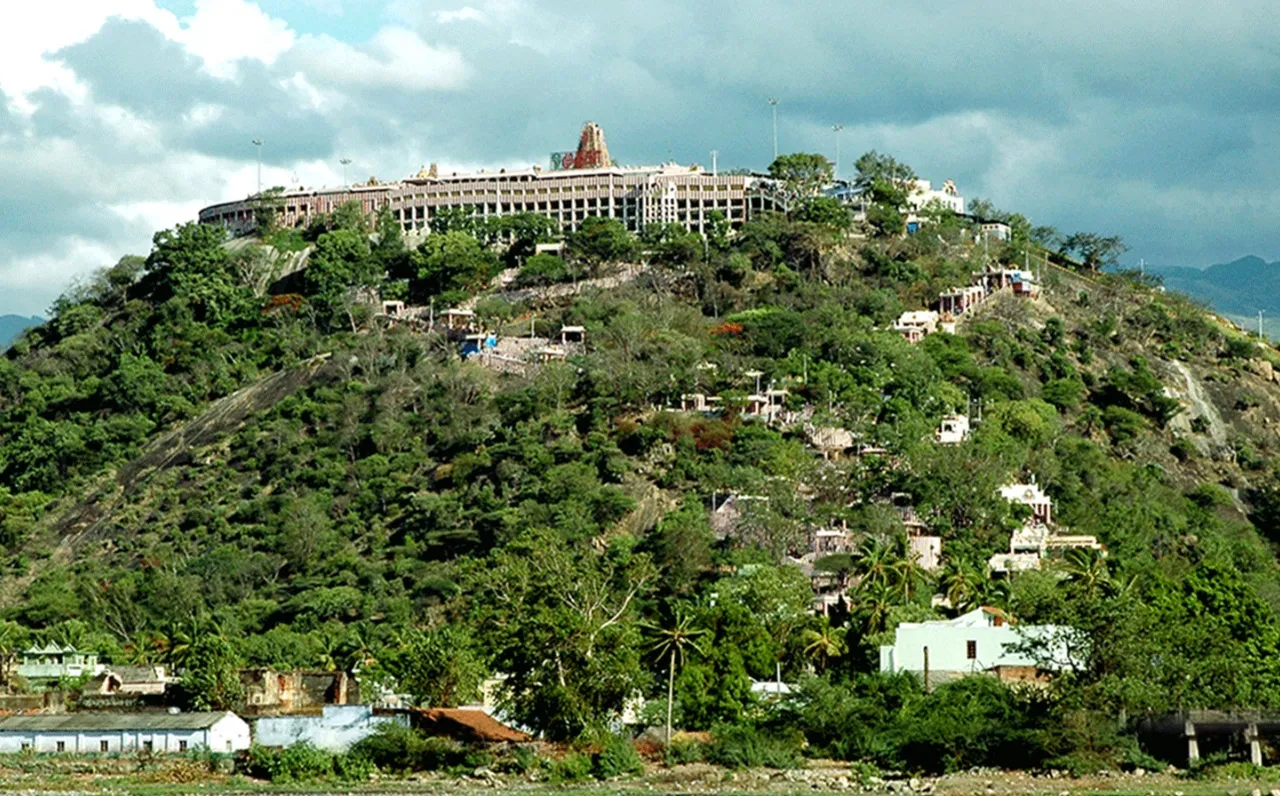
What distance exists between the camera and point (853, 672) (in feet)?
290

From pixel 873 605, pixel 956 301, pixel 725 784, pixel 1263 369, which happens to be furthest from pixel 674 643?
pixel 1263 369

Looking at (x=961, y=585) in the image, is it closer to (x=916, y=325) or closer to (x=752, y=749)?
(x=752, y=749)

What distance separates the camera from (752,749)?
243 feet

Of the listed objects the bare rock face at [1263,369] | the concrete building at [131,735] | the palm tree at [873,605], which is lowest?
the concrete building at [131,735]

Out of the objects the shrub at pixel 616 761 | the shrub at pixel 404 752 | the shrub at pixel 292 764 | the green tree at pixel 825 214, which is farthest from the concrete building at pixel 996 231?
the shrub at pixel 292 764

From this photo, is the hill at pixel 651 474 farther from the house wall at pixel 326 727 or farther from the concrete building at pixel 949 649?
the house wall at pixel 326 727

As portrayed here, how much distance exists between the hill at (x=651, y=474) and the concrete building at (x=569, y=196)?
462 cm

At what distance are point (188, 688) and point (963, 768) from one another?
86.4ft

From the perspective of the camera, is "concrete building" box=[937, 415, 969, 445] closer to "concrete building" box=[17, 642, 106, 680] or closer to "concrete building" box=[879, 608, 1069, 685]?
"concrete building" box=[879, 608, 1069, 685]

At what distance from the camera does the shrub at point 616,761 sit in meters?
71.6

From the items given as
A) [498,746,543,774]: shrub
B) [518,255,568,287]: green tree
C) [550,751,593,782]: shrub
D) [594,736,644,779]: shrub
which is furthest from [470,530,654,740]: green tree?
[518,255,568,287]: green tree

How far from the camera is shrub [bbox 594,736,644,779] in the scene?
235 feet

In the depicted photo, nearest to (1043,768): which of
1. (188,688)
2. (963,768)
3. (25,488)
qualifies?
(963,768)

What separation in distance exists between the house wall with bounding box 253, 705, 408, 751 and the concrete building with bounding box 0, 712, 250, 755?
1010 millimetres
